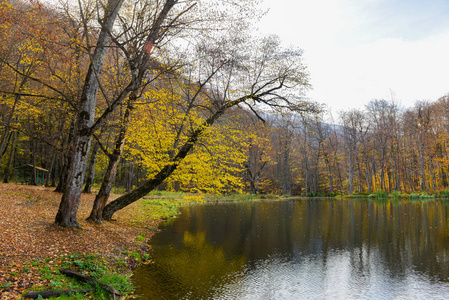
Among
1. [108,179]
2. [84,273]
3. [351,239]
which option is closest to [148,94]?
[108,179]

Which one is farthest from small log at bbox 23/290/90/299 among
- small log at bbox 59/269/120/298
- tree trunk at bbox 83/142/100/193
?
tree trunk at bbox 83/142/100/193

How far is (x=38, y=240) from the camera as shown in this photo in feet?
21.5

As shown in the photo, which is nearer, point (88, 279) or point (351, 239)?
point (88, 279)

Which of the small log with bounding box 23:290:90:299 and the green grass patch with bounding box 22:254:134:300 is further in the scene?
the green grass patch with bounding box 22:254:134:300

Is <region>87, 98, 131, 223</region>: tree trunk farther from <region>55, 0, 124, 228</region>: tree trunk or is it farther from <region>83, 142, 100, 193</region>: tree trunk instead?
<region>83, 142, 100, 193</region>: tree trunk

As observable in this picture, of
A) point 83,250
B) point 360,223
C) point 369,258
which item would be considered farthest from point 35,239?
point 360,223

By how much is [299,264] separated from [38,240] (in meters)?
7.08

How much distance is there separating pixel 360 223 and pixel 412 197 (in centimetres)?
2317

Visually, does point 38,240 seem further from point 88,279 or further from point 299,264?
point 299,264

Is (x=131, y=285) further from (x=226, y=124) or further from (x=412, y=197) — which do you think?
(x=412, y=197)

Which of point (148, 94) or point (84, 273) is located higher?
point (148, 94)

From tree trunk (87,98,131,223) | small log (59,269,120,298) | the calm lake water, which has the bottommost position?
the calm lake water

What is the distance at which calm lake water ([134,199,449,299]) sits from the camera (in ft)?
20.1

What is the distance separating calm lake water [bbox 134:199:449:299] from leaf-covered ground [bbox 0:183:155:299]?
130cm
